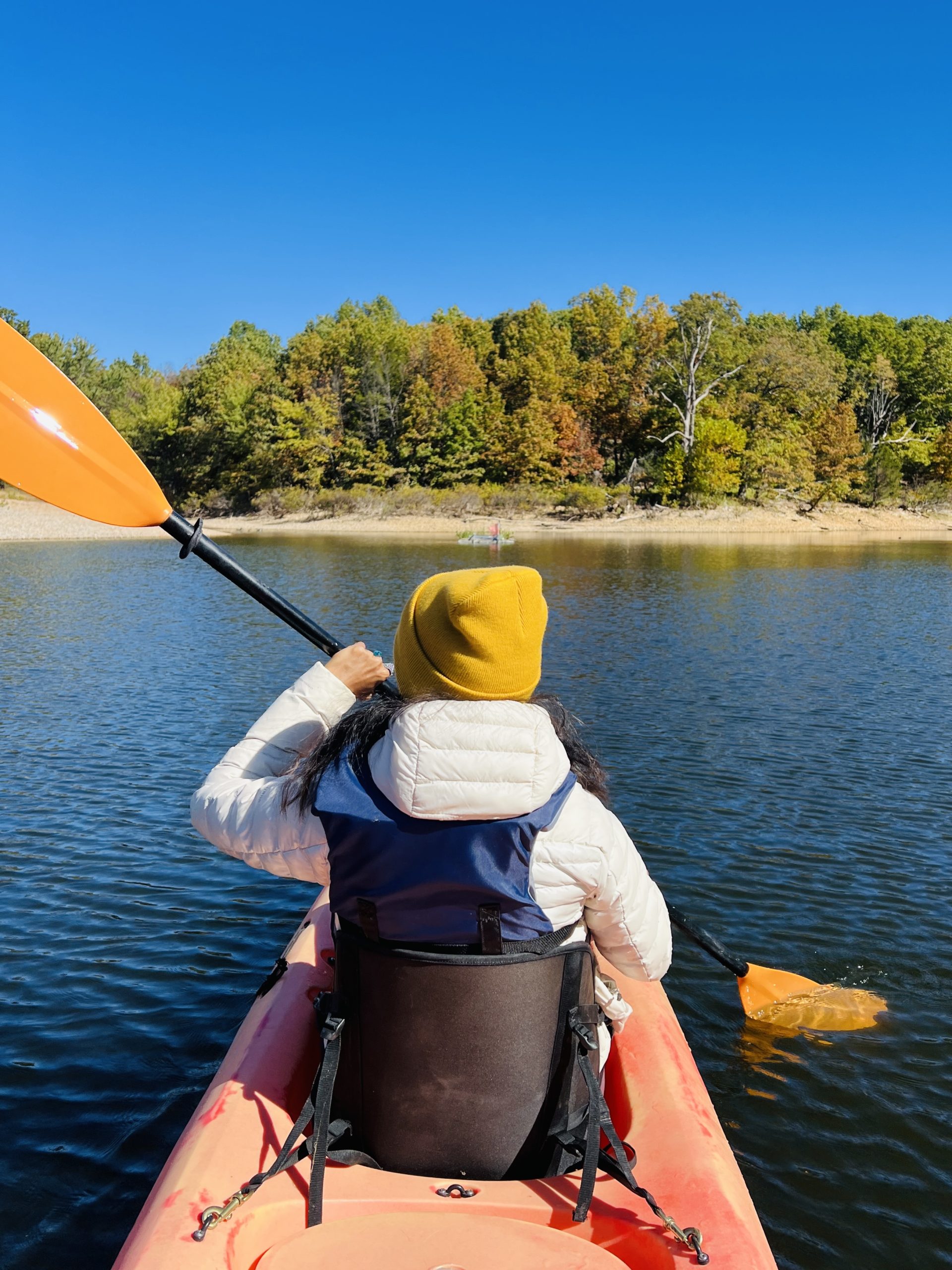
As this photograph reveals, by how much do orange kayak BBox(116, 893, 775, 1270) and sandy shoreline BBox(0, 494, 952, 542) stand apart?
128 feet

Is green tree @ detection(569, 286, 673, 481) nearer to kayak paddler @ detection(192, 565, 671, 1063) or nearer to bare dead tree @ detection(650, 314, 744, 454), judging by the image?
bare dead tree @ detection(650, 314, 744, 454)

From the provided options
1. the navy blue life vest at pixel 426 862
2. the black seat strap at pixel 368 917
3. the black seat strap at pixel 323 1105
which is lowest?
the black seat strap at pixel 323 1105

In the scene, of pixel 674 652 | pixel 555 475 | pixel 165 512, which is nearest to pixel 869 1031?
pixel 165 512

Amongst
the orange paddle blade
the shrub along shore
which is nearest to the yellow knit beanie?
the orange paddle blade

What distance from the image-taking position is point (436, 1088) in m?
2.13

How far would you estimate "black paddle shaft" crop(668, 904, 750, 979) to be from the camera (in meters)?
3.68

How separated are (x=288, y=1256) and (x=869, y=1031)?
315cm

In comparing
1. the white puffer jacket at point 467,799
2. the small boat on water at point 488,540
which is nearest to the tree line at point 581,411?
the small boat on water at point 488,540

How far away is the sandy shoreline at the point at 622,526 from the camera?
42.8 metres

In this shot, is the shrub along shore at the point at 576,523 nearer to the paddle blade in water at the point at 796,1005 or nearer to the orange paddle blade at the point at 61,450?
the paddle blade in water at the point at 796,1005

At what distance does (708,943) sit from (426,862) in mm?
2321

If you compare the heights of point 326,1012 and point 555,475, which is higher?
point 555,475

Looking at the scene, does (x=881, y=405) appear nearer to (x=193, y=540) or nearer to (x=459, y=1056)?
(x=193, y=540)

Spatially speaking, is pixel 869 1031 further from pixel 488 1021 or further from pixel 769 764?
pixel 769 764
